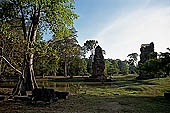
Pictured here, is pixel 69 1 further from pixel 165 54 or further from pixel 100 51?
pixel 100 51

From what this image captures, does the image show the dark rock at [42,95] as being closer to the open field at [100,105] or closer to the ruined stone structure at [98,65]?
the open field at [100,105]

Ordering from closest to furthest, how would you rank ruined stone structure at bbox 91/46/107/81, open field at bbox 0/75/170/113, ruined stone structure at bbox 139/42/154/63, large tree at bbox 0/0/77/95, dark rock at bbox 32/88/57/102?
open field at bbox 0/75/170/113, dark rock at bbox 32/88/57/102, large tree at bbox 0/0/77/95, ruined stone structure at bbox 91/46/107/81, ruined stone structure at bbox 139/42/154/63

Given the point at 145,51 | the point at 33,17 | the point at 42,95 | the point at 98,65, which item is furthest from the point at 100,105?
the point at 145,51

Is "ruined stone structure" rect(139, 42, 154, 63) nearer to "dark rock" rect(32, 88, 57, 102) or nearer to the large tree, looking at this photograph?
the large tree

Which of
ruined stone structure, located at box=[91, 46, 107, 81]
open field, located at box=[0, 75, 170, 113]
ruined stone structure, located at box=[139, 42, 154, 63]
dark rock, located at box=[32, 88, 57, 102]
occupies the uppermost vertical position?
ruined stone structure, located at box=[139, 42, 154, 63]

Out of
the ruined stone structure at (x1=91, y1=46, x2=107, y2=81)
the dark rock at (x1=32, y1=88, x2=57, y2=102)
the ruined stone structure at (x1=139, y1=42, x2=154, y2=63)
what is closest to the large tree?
the dark rock at (x1=32, y1=88, x2=57, y2=102)

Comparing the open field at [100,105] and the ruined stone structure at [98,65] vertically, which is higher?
the ruined stone structure at [98,65]

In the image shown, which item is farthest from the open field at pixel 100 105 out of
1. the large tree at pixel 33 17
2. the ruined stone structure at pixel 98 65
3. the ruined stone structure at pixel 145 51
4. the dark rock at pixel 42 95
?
the ruined stone structure at pixel 145 51

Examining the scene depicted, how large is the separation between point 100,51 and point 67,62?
1596cm

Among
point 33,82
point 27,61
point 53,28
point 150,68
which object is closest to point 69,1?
point 53,28

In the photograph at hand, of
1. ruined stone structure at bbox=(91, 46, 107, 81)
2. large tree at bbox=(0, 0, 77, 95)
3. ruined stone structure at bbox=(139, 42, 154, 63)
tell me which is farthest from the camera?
ruined stone structure at bbox=(139, 42, 154, 63)

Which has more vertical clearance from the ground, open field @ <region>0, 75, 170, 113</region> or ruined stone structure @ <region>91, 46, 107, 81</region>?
ruined stone structure @ <region>91, 46, 107, 81</region>

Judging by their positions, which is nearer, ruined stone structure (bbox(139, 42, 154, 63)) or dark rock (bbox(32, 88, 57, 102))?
dark rock (bbox(32, 88, 57, 102))

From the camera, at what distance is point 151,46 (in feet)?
186
